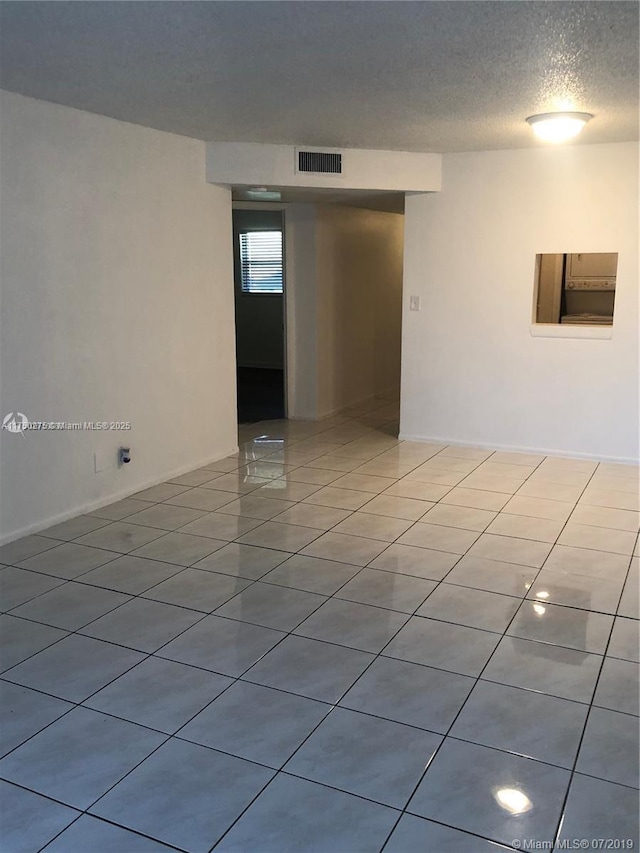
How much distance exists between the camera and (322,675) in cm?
258

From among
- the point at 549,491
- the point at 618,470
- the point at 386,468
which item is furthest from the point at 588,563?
the point at 386,468

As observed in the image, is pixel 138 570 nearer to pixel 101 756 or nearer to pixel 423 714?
pixel 101 756

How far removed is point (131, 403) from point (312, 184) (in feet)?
6.77

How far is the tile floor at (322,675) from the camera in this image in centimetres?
192

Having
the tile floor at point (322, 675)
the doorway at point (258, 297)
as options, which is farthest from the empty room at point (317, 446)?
the doorway at point (258, 297)

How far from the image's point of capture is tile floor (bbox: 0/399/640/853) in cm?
192

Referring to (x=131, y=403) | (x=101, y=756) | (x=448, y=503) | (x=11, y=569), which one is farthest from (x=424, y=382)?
(x=101, y=756)

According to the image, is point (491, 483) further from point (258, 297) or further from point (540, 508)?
point (258, 297)

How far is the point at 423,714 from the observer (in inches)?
93.0

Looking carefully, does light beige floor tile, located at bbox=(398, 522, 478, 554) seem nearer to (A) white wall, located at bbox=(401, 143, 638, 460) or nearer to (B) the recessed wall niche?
(A) white wall, located at bbox=(401, 143, 638, 460)

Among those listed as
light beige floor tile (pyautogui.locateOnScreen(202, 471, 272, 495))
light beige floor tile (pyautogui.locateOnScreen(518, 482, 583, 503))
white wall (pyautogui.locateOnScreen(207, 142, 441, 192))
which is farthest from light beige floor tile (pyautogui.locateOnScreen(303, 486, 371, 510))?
white wall (pyautogui.locateOnScreen(207, 142, 441, 192))

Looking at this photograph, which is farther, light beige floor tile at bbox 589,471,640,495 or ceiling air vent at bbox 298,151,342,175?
ceiling air vent at bbox 298,151,342,175

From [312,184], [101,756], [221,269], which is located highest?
[312,184]

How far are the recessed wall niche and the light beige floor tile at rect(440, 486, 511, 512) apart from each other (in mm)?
2685
